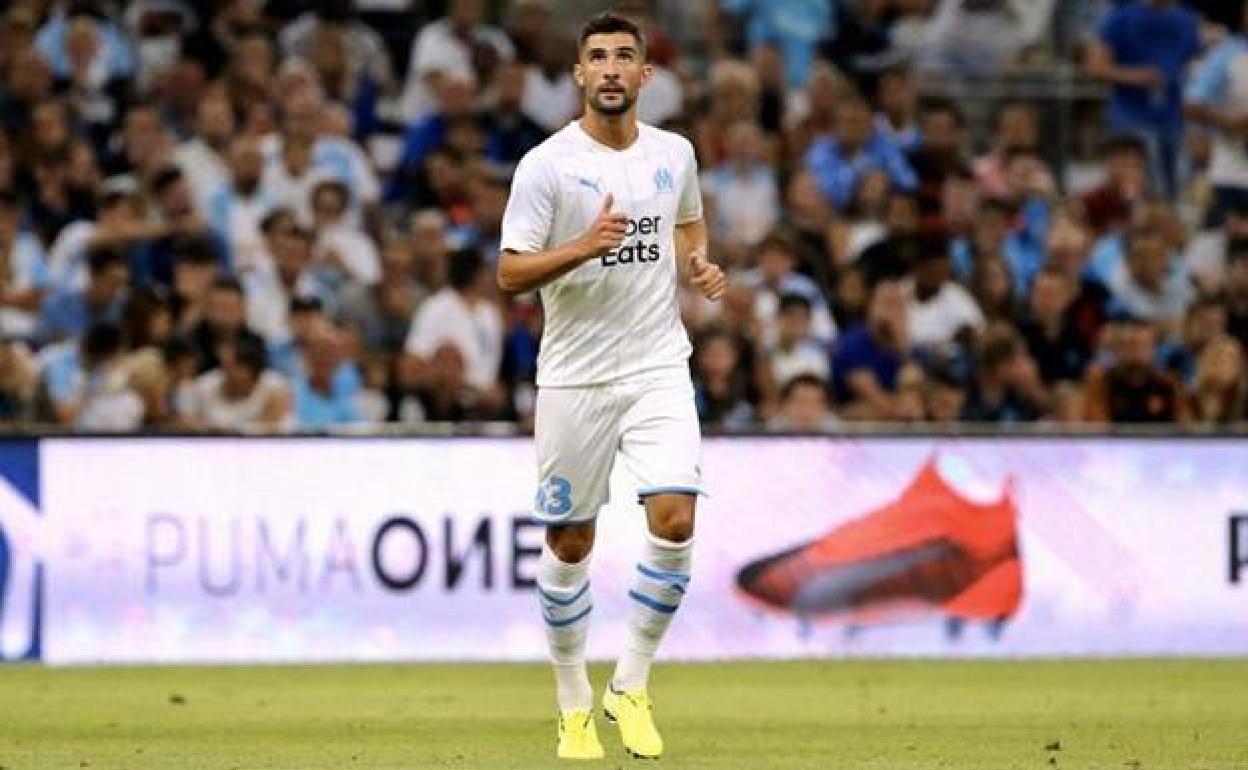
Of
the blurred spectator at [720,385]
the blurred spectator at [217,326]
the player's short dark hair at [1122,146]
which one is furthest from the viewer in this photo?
the player's short dark hair at [1122,146]

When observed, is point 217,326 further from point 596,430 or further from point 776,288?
point 596,430

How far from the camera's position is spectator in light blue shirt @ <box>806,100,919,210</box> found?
18.6 metres

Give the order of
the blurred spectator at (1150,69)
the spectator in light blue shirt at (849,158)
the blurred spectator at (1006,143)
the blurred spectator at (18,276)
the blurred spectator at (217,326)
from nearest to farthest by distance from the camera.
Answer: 1. the blurred spectator at (217,326)
2. the blurred spectator at (18,276)
3. the spectator in light blue shirt at (849,158)
4. the blurred spectator at (1006,143)
5. the blurred spectator at (1150,69)

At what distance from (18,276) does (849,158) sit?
5.52 meters

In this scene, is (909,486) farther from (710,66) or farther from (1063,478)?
(710,66)

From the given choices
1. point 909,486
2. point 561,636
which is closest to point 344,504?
point 909,486

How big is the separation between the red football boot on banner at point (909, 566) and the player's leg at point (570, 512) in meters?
5.27

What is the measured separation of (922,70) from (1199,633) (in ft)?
19.5

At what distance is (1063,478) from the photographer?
15242 mm

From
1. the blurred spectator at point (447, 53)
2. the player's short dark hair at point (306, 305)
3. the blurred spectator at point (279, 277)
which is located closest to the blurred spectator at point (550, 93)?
the blurred spectator at point (447, 53)

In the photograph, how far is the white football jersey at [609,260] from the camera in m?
9.49

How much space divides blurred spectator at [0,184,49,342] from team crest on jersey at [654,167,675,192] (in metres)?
7.72

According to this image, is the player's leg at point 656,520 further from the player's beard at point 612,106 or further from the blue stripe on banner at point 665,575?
the player's beard at point 612,106

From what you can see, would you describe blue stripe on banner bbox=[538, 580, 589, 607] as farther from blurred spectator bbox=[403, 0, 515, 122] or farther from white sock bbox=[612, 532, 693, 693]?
blurred spectator bbox=[403, 0, 515, 122]
